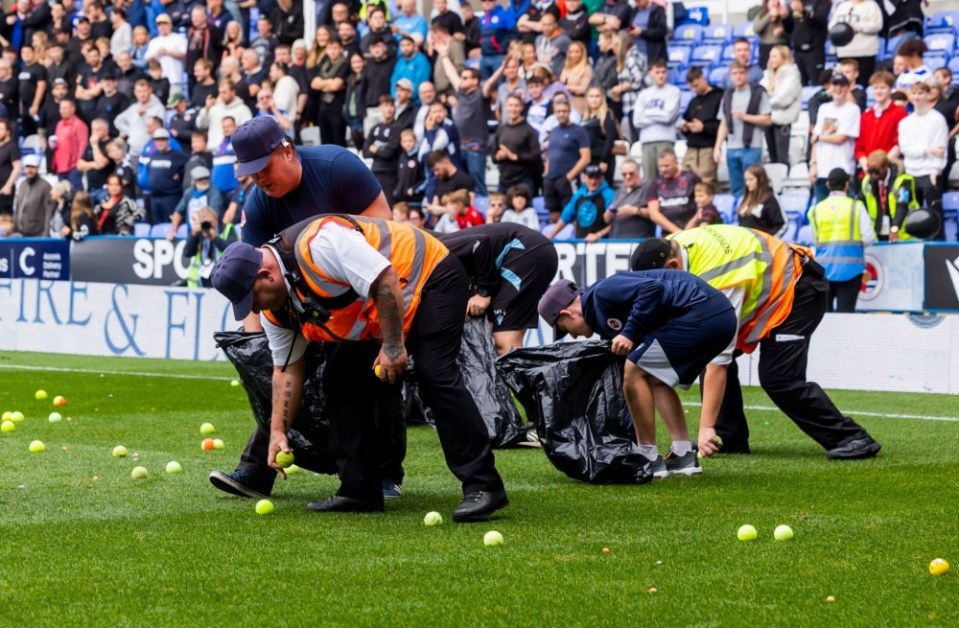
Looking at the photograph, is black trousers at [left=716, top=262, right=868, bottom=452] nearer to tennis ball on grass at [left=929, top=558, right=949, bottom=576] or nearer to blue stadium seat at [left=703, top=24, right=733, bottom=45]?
tennis ball on grass at [left=929, top=558, right=949, bottom=576]

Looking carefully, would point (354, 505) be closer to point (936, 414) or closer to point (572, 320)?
point (572, 320)

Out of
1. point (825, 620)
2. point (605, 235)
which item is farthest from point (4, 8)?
point (825, 620)

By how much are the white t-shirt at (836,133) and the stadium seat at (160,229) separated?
9.46m

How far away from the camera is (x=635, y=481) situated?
7.98 meters

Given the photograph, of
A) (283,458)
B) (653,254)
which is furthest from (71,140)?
(283,458)

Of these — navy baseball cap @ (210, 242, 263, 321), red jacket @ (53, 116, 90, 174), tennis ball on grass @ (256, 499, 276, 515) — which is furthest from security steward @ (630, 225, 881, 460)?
red jacket @ (53, 116, 90, 174)

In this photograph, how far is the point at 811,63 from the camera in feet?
57.2

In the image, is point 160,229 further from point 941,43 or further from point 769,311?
point 769,311

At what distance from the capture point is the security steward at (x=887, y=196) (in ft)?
48.4

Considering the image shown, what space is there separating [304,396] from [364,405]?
0.49 meters

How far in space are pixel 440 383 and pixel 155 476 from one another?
7.68ft

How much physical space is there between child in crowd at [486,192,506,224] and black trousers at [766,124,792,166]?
3008 millimetres

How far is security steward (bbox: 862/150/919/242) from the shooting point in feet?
48.4

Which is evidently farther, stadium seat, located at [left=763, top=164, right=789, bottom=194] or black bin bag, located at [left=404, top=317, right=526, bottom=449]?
stadium seat, located at [left=763, top=164, right=789, bottom=194]
